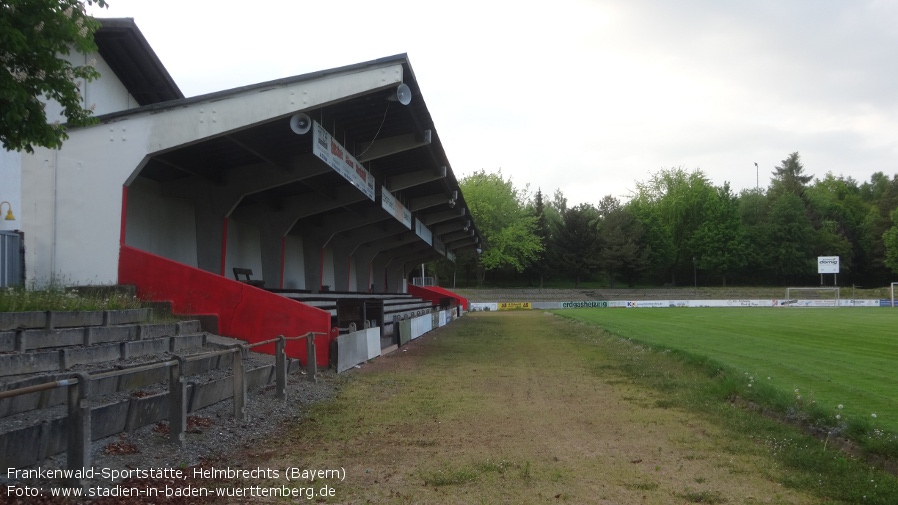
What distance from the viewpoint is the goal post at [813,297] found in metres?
71.1

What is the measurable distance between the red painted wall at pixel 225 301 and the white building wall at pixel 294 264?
13407 millimetres

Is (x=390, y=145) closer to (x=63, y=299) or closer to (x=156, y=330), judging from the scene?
(x=156, y=330)

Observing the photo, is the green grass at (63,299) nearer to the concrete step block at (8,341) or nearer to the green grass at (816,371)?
the concrete step block at (8,341)

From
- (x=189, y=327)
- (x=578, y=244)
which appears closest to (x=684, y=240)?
(x=578, y=244)

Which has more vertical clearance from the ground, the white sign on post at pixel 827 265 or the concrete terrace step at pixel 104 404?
the white sign on post at pixel 827 265

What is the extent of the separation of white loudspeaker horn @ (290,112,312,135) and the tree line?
73.0 metres

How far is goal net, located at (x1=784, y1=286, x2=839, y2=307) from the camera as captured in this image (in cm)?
7112

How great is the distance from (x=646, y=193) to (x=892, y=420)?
357 ft

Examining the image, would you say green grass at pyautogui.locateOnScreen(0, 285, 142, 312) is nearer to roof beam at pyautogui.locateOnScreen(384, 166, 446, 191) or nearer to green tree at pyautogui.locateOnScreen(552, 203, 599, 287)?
roof beam at pyautogui.locateOnScreen(384, 166, 446, 191)

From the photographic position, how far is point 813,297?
3204 inches

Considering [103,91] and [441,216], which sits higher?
[103,91]

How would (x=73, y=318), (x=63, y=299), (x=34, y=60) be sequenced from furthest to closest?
1. (x=63, y=299)
2. (x=73, y=318)
3. (x=34, y=60)

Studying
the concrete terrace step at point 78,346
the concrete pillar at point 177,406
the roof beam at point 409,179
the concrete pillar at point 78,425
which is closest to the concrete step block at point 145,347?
the concrete terrace step at point 78,346

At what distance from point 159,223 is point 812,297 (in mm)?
80241
